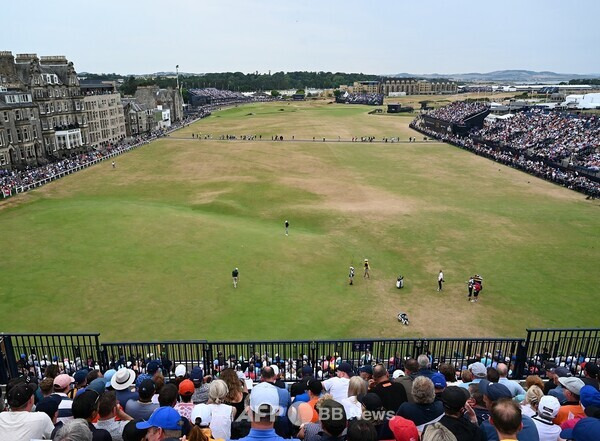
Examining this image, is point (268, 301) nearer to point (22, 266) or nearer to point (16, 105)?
point (22, 266)

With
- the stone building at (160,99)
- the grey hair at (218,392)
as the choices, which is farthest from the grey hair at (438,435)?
the stone building at (160,99)

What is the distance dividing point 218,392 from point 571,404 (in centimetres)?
587

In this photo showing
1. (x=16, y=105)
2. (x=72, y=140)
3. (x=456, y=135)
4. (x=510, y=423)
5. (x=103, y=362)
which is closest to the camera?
(x=510, y=423)

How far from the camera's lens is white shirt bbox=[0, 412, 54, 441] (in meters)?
5.93

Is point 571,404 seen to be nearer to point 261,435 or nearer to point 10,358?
point 261,435

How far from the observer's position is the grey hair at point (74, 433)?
17.2ft

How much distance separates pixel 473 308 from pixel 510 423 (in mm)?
17616

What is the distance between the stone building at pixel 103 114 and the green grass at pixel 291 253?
1072 inches

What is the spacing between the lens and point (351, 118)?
134 metres

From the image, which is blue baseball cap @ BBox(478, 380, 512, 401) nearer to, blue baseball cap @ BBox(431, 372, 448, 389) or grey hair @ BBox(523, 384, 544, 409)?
blue baseball cap @ BBox(431, 372, 448, 389)

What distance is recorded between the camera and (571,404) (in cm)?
740

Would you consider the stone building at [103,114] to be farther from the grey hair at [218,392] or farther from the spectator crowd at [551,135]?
the grey hair at [218,392]

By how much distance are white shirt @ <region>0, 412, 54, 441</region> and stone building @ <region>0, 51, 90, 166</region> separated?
60.1m

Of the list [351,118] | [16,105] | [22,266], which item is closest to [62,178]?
[16,105]
